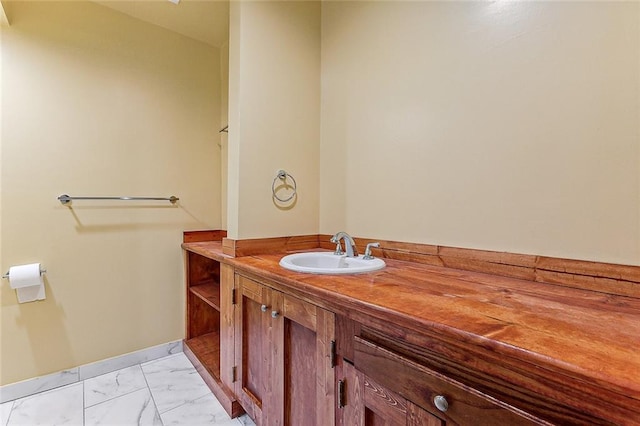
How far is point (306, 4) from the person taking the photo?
1.72 metres

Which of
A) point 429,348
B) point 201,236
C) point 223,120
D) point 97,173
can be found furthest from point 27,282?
point 429,348

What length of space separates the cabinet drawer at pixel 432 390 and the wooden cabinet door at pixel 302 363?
0.49 feet

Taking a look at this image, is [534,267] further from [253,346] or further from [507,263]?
[253,346]

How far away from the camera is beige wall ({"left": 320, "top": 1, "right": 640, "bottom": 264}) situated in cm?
84

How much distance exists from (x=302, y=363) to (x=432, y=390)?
52cm

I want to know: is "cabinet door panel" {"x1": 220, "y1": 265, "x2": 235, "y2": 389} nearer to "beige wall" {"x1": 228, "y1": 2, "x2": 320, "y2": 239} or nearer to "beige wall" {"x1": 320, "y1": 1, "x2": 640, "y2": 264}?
"beige wall" {"x1": 228, "y1": 2, "x2": 320, "y2": 239}

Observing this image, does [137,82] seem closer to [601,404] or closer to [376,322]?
[376,322]

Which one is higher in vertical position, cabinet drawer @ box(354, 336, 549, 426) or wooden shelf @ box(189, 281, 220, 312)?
cabinet drawer @ box(354, 336, 549, 426)

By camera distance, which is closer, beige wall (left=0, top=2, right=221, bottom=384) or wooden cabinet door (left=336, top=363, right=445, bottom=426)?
wooden cabinet door (left=336, top=363, right=445, bottom=426)

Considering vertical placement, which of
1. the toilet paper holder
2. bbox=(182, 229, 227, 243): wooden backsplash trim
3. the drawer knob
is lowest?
the drawer knob

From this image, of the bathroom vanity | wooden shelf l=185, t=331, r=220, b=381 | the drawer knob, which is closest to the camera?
the bathroom vanity

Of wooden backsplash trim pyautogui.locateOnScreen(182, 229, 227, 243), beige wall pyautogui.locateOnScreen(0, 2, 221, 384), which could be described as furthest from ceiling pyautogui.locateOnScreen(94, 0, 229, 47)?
wooden backsplash trim pyautogui.locateOnScreen(182, 229, 227, 243)

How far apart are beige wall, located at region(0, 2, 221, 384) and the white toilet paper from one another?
0.21ft

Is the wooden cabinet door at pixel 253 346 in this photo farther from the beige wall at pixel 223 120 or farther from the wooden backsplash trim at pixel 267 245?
the beige wall at pixel 223 120
